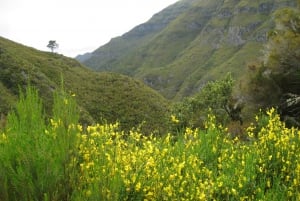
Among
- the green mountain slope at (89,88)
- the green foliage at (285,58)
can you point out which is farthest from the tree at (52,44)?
the green foliage at (285,58)

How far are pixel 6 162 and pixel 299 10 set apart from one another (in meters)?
17.2

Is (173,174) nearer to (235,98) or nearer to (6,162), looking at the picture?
(6,162)

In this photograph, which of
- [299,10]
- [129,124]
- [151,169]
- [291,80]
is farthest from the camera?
[129,124]

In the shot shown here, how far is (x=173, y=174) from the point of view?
18.9 feet

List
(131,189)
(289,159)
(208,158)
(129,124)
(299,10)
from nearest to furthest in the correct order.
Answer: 1. (131,189)
2. (289,159)
3. (208,158)
4. (299,10)
5. (129,124)

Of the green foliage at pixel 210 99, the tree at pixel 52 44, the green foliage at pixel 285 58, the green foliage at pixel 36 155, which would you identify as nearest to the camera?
the green foliage at pixel 36 155

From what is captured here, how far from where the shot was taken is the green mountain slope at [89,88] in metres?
66.4

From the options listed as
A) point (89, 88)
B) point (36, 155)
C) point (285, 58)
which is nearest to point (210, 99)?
point (285, 58)

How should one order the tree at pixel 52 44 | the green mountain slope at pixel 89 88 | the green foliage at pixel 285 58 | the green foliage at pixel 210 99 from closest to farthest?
1. the green foliage at pixel 285 58
2. the green foliage at pixel 210 99
3. the green mountain slope at pixel 89 88
4. the tree at pixel 52 44

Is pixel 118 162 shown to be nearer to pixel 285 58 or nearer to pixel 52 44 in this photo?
pixel 285 58

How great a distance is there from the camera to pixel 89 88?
85812 millimetres

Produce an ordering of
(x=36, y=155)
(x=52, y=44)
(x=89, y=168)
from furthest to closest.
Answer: (x=52, y=44) → (x=89, y=168) → (x=36, y=155)

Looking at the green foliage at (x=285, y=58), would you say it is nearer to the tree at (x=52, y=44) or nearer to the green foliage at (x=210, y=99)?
the green foliage at (x=210, y=99)

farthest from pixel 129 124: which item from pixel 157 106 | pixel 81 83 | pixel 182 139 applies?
pixel 182 139
